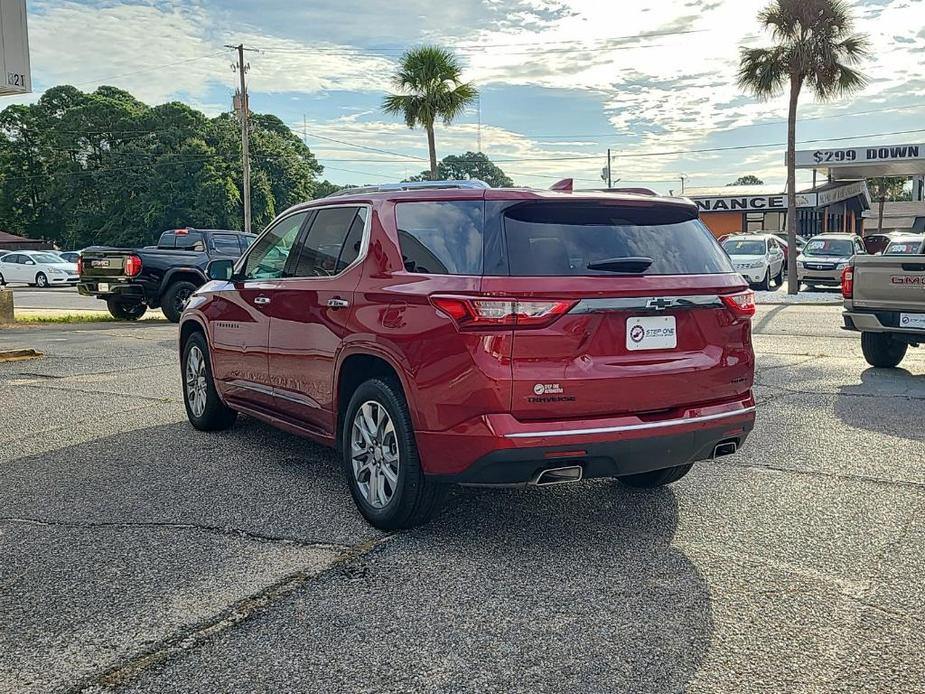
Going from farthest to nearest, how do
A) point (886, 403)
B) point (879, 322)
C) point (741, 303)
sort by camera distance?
1. point (879, 322)
2. point (886, 403)
3. point (741, 303)

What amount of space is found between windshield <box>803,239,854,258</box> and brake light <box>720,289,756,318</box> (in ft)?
80.6

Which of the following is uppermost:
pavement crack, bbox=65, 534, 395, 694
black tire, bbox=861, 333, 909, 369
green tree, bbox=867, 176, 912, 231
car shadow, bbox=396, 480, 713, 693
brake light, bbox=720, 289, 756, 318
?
green tree, bbox=867, 176, 912, 231

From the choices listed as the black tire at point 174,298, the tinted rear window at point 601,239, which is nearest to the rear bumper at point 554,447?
the tinted rear window at point 601,239

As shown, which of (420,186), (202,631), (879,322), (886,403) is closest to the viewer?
(202,631)

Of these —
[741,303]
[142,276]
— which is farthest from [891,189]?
[741,303]

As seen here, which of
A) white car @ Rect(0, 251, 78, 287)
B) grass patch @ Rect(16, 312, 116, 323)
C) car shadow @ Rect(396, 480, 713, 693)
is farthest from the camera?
white car @ Rect(0, 251, 78, 287)

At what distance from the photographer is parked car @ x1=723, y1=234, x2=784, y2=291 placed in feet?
90.4

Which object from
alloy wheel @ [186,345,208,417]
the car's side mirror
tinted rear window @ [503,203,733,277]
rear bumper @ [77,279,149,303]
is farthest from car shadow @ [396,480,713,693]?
rear bumper @ [77,279,149,303]

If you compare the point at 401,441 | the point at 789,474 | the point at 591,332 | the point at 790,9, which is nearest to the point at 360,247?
the point at 401,441

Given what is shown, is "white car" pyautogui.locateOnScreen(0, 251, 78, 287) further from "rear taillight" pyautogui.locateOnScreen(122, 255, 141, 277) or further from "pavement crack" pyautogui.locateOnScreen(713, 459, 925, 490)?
"pavement crack" pyautogui.locateOnScreen(713, 459, 925, 490)

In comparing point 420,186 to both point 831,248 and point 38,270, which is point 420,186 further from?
point 38,270

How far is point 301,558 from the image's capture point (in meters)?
4.25

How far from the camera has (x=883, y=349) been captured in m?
10.4

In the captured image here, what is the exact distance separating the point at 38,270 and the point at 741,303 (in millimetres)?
37974
